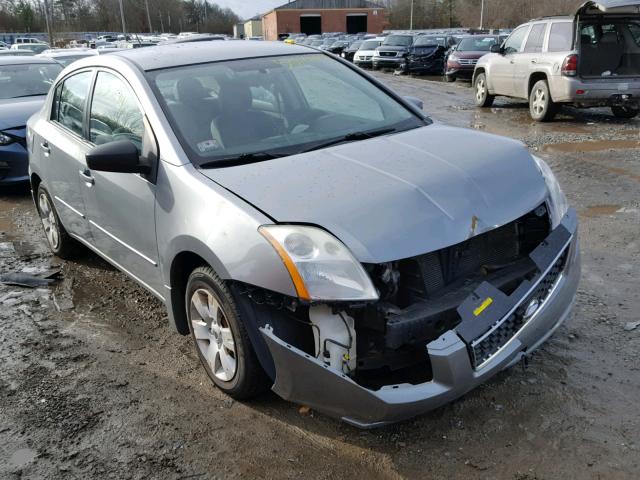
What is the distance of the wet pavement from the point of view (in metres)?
2.73

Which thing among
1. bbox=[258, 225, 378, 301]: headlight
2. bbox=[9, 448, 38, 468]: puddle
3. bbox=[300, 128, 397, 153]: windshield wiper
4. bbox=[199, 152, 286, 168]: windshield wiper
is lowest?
bbox=[9, 448, 38, 468]: puddle

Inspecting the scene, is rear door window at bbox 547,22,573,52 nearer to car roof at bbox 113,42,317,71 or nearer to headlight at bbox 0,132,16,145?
car roof at bbox 113,42,317,71

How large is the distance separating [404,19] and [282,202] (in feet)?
289

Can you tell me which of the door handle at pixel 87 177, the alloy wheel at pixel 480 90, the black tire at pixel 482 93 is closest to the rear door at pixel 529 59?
the black tire at pixel 482 93

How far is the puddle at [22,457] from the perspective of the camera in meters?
2.87

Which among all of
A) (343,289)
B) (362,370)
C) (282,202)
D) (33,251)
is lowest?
(33,251)

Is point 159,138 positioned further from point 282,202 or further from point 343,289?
point 343,289

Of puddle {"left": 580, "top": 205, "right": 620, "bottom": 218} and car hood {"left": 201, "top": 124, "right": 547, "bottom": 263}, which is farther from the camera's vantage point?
puddle {"left": 580, "top": 205, "right": 620, "bottom": 218}

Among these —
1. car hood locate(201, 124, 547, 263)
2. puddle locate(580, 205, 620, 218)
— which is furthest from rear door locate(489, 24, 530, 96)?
car hood locate(201, 124, 547, 263)

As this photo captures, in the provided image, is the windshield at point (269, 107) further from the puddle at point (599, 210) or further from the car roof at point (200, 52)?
the puddle at point (599, 210)

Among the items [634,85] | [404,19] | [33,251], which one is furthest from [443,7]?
[33,251]

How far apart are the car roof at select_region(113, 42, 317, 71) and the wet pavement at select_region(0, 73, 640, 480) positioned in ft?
5.57

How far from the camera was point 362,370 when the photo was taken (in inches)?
106

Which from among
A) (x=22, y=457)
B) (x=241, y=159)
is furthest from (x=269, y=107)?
(x=22, y=457)
